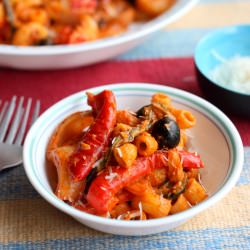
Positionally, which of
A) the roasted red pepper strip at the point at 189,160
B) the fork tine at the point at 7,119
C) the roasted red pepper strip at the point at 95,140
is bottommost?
the fork tine at the point at 7,119

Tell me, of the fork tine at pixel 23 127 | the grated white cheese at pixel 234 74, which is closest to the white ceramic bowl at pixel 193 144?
the fork tine at pixel 23 127

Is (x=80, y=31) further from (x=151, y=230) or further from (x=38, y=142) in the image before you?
(x=151, y=230)

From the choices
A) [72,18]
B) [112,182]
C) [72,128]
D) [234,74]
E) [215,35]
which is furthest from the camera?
[72,18]

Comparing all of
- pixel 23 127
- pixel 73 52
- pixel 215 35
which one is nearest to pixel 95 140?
pixel 23 127

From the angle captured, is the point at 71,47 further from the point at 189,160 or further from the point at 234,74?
the point at 189,160

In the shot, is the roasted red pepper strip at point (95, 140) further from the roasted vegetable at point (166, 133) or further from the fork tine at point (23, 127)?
the fork tine at point (23, 127)

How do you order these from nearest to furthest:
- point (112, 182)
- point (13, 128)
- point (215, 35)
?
1. point (112, 182)
2. point (13, 128)
3. point (215, 35)

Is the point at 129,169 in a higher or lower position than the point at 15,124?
higher
